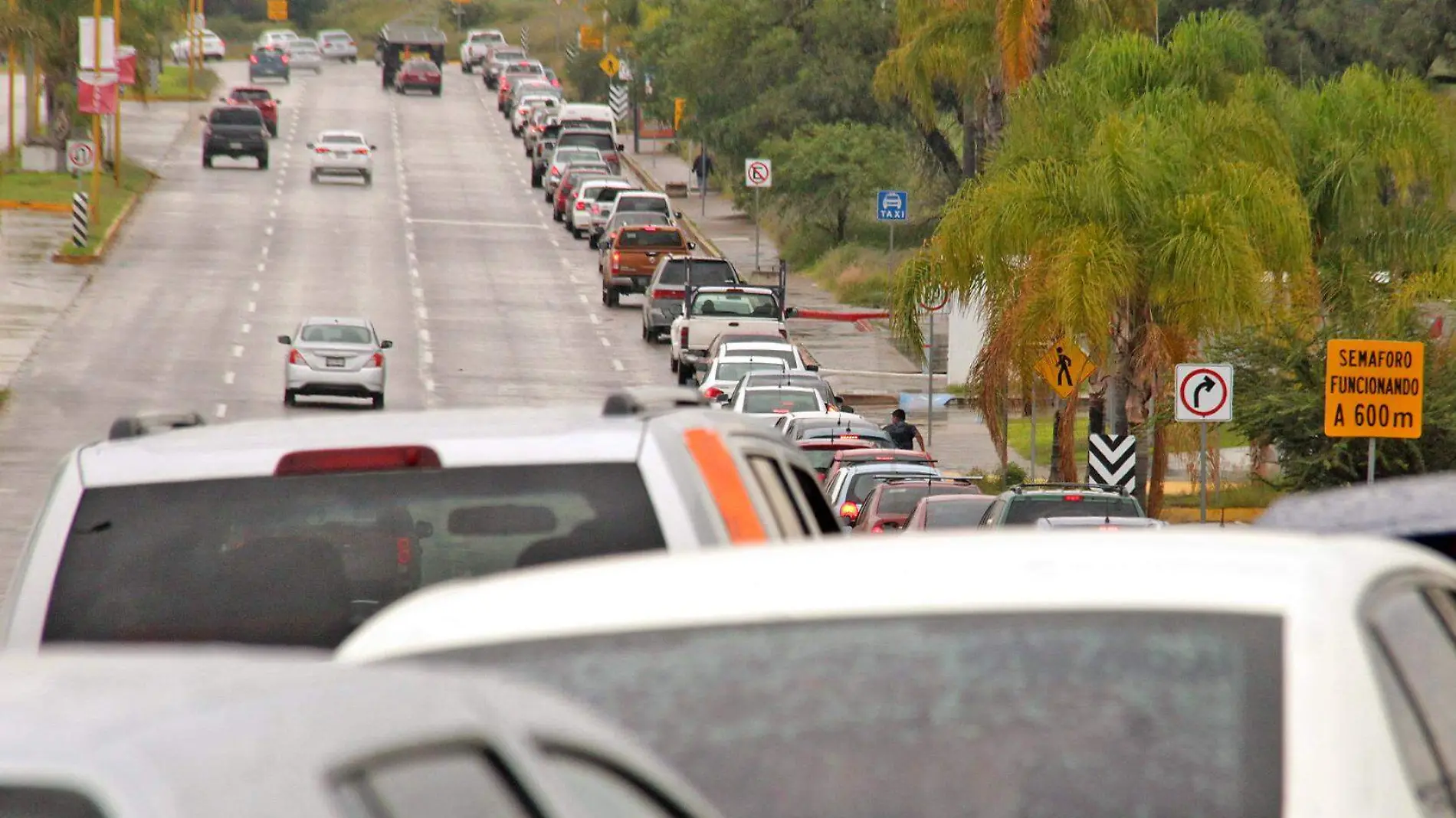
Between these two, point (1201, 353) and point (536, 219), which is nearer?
point (1201, 353)

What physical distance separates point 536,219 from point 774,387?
3576cm

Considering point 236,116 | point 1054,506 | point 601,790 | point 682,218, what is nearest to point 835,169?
point 682,218

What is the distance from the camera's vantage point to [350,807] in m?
2.28

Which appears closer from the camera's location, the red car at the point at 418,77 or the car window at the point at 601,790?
the car window at the point at 601,790

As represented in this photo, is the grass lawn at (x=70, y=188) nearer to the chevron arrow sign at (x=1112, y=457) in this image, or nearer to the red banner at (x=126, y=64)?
the red banner at (x=126, y=64)

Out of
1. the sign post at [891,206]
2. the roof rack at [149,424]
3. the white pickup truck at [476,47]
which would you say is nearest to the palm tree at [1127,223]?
the sign post at [891,206]

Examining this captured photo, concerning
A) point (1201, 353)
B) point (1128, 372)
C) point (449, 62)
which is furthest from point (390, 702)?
point (449, 62)

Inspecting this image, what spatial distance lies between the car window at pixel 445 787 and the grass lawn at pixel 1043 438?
37.6 meters

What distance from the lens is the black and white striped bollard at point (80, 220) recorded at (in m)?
55.1

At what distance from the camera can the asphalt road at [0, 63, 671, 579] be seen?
38812 millimetres

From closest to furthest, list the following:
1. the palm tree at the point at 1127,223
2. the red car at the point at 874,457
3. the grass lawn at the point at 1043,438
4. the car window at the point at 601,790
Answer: the car window at the point at 601,790 → the palm tree at the point at 1127,223 → the red car at the point at 874,457 → the grass lawn at the point at 1043,438

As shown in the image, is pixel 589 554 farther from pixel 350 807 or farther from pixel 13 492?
pixel 13 492

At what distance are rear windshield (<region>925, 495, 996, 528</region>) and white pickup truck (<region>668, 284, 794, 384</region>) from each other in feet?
58.9

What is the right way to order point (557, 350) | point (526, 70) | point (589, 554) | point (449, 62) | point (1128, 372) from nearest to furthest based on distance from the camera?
1. point (589, 554)
2. point (1128, 372)
3. point (557, 350)
4. point (526, 70)
5. point (449, 62)
